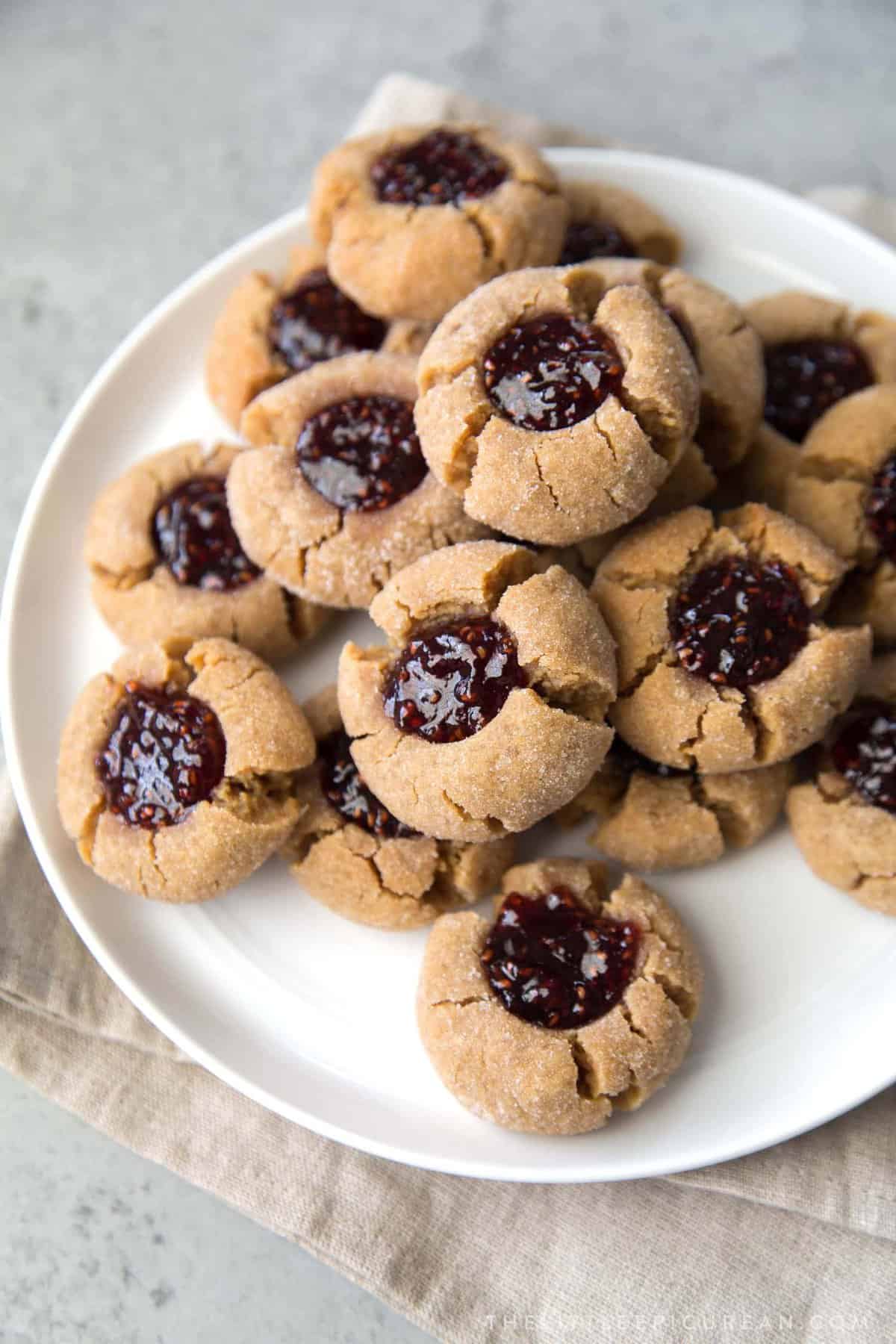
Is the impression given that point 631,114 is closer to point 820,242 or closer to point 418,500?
point 820,242

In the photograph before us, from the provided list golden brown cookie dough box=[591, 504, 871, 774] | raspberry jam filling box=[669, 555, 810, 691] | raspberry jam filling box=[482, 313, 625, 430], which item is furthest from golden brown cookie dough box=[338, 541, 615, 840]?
raspberry jam filling box=[482, 313, 625, 430]

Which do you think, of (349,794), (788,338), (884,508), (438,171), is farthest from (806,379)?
(349,794)

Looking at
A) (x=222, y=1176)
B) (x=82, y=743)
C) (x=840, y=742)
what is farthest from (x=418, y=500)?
(x=222, y=1176)

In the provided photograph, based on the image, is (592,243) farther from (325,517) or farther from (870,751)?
(870,751)

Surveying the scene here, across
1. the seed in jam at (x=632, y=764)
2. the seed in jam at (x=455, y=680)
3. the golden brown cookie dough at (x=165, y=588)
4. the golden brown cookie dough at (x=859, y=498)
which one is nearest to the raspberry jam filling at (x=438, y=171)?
the golden brown cookie dough at (x=165, y=588)

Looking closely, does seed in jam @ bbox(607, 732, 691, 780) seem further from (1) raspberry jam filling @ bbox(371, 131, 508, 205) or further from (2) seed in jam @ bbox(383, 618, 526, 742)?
(1) raspberry jam filling @ bbox(371, 131, 508, 205)
